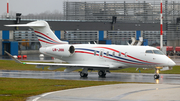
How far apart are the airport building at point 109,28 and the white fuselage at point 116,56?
39.0 m

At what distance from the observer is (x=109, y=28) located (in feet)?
247

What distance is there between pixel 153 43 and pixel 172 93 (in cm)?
6347

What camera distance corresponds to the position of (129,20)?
299 feet

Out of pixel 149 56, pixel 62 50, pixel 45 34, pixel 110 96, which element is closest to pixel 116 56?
pixel 149 56

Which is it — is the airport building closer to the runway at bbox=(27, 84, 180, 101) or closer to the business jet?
the business jet

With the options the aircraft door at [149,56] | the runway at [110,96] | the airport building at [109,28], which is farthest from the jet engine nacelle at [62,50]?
the airport building at [109,28]

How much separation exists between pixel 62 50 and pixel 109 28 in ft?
148

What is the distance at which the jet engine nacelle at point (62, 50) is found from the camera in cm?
3102

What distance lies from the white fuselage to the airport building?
3896 cm

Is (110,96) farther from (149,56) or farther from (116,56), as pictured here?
(116,56)

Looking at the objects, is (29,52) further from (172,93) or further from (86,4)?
(172,93)

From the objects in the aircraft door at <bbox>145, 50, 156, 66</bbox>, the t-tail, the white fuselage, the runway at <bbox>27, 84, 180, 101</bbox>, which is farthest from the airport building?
the runway at <bbox>27, 84, 180, 101</bbox>

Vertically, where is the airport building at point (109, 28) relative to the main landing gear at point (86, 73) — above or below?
above

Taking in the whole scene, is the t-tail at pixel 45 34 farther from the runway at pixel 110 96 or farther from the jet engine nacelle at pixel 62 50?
the runway at pixel 110 96
